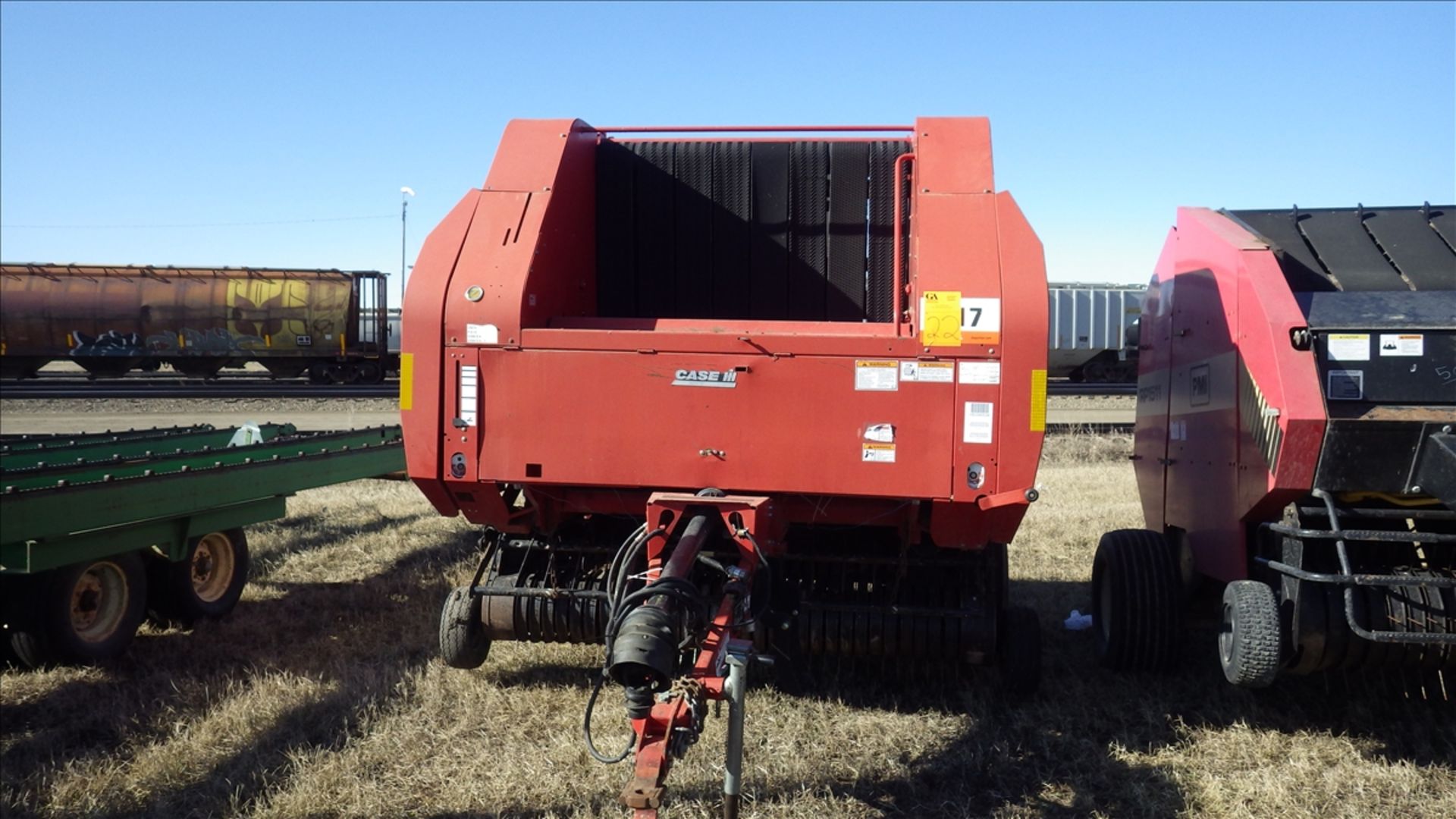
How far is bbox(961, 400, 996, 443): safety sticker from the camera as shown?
12.8ft

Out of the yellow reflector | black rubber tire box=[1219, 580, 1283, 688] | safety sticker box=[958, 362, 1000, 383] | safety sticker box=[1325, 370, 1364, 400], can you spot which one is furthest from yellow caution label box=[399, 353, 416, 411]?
safety sticker box=[1325, 370, 1364, 400]

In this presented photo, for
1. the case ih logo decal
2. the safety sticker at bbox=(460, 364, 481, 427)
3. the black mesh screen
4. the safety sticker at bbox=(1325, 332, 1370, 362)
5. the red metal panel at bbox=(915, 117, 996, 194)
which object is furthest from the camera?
the black mesh screen

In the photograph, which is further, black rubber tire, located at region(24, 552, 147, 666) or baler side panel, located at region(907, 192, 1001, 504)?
black rubber tire, located at region(24, 552, 147, 666)

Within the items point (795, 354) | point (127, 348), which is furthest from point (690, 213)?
point (127, 348)

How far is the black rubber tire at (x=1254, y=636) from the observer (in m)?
3.64

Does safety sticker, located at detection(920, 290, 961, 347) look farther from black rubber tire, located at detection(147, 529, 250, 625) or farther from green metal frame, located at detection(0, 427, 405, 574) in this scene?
black rubber tire, located at detection(147, 529, 250, 625)

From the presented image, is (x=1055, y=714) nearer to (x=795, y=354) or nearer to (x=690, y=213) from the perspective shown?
(x=795, y=354)

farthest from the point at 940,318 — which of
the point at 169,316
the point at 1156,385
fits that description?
Answer: the point at 169,316

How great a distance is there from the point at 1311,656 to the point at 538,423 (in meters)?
2.83

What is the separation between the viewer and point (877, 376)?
Answer: 13.0 ft

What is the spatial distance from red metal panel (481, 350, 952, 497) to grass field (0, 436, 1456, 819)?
3.18 feet

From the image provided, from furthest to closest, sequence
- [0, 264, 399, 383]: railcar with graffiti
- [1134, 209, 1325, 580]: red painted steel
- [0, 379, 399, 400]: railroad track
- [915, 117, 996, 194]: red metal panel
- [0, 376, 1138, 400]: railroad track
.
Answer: [0, 264, 399, 383]: railcar with graffiti, [0, 376, 1138, 400]: railroad track, [0, 379, 399, 400]: railroad track, [915, 117, 996, 194]: red metal panel, [1134, 209, 1325, 580]: red painted steel

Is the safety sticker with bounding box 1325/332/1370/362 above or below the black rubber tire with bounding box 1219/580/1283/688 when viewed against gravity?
above

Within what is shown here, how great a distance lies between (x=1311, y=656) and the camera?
371 centimetres
